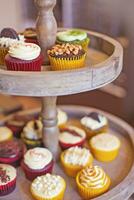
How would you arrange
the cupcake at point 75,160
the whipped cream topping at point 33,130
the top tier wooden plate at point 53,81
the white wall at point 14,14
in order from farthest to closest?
1. the white wall at point 14,14
2. the whipped cream topping at point 33,130
3. the cupcake at point 75,160
4. the top tier wooden plate at point 53,81

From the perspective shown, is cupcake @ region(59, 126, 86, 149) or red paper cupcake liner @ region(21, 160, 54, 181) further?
cupcake @ region(59, 126, 86, 149)

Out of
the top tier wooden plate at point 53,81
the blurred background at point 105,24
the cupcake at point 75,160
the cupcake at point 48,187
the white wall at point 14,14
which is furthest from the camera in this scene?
the white wall at point 14,14

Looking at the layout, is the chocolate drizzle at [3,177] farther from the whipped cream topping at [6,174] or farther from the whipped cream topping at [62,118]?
the whipped cream topping at [62,118]

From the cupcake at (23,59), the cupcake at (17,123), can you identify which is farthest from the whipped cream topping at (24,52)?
the cupcake at (17,123)

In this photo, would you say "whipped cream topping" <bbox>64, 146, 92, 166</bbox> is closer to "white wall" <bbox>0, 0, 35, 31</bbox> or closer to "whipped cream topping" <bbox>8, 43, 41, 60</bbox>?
"whipped cream topping" <bbox>8, 43, 41, 60</bbox>

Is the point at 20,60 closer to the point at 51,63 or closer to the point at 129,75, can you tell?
the point at 51,63

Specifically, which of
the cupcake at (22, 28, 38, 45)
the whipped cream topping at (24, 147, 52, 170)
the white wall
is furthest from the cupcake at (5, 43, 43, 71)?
the white wall
